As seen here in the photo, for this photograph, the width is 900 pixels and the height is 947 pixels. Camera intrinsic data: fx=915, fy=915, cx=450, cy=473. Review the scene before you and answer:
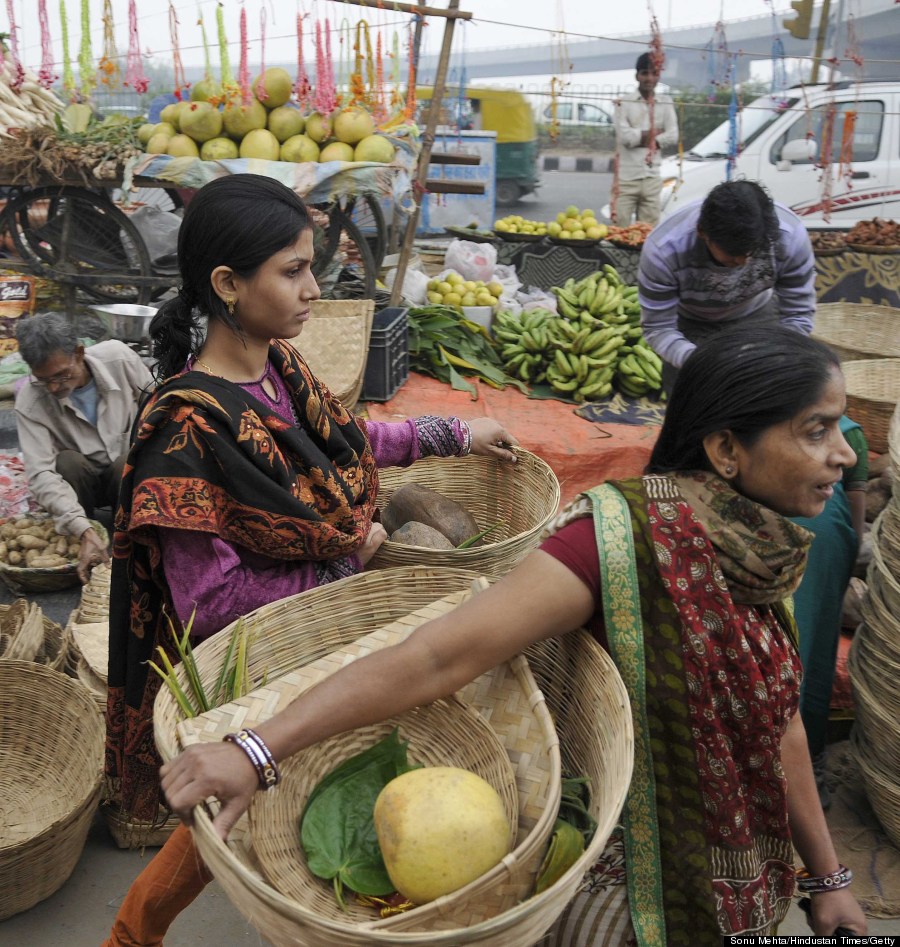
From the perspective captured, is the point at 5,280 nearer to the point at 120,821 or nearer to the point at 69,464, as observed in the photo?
the point at 69,464

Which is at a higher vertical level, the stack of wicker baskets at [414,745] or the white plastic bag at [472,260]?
the stack of wicker baskets at [414,745]

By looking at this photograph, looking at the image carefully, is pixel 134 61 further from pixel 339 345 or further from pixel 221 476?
pixel 221 476

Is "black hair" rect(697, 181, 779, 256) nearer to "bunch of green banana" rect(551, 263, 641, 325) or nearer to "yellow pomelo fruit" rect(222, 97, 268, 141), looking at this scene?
"bunch of green banana" rect(551, 263, 641, 325)

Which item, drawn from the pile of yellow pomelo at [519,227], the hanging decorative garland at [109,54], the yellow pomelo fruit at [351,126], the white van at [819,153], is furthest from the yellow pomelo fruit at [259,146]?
the white van at [819,153]

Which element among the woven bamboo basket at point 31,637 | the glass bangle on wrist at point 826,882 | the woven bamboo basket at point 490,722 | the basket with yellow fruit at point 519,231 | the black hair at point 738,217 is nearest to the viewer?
the woven bamboo basket at point 490,722

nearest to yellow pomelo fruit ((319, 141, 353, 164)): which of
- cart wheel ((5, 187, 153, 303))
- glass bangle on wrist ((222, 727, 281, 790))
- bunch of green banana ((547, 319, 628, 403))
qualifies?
cart wheel ((5, 187, 153, 303))

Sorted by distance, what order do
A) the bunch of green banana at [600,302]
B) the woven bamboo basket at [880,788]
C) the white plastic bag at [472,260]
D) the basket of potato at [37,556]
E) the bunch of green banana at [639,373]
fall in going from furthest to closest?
the white plastic bag at [472,260] < the bunch of green banana at [600,302] < the bunch of green banana at [639,373] < the basket of potato at [37,556] < the woven bamboo basket at [880,788]

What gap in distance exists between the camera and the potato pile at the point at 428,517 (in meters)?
2.47

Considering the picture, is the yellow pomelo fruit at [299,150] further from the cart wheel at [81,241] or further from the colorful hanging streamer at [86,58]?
the colorful hanging streamer at [86,58]

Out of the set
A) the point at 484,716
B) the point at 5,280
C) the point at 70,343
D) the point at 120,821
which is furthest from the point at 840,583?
the point at 5,280

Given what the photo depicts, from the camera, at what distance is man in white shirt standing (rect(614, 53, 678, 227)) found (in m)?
8.37

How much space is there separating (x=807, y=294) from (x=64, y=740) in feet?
10.0

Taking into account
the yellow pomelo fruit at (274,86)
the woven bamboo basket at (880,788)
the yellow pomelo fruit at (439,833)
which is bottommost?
the woven bamboo basket at (880,788)

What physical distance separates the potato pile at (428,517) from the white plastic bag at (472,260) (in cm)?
426
